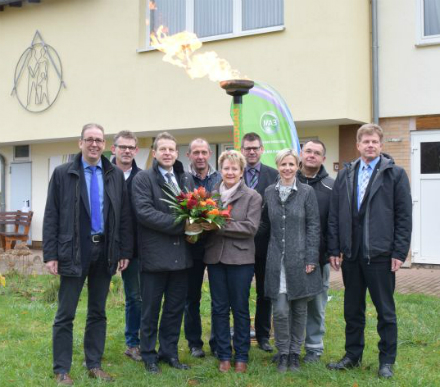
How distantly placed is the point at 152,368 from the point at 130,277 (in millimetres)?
931

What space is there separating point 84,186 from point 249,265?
1.62m

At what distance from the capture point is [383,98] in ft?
40.4

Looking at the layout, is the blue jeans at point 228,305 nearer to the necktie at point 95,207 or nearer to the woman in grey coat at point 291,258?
the woman in grey coat at point 291,258

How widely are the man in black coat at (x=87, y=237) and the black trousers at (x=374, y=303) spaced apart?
2.02 metres

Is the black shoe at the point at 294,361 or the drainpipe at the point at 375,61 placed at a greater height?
the drainpipe at the point at 375,61

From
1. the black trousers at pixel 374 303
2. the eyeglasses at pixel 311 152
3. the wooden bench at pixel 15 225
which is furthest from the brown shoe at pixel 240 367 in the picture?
the wooden bench at pixel 15 225

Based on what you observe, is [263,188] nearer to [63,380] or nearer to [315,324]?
[315,324]

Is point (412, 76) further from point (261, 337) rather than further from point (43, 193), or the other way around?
point (43, 193)

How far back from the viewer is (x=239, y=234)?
5355 mm

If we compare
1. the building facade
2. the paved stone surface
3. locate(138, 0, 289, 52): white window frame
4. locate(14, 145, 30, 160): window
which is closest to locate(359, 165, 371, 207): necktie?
the paved stone surface

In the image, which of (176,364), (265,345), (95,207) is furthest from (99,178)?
(265,345)

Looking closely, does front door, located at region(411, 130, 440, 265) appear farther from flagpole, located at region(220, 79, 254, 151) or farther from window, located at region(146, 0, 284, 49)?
flagpole, located at region(220, 79, 254, 151)

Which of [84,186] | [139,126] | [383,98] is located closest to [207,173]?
[84,186]

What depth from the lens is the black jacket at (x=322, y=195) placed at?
5.65 meters
